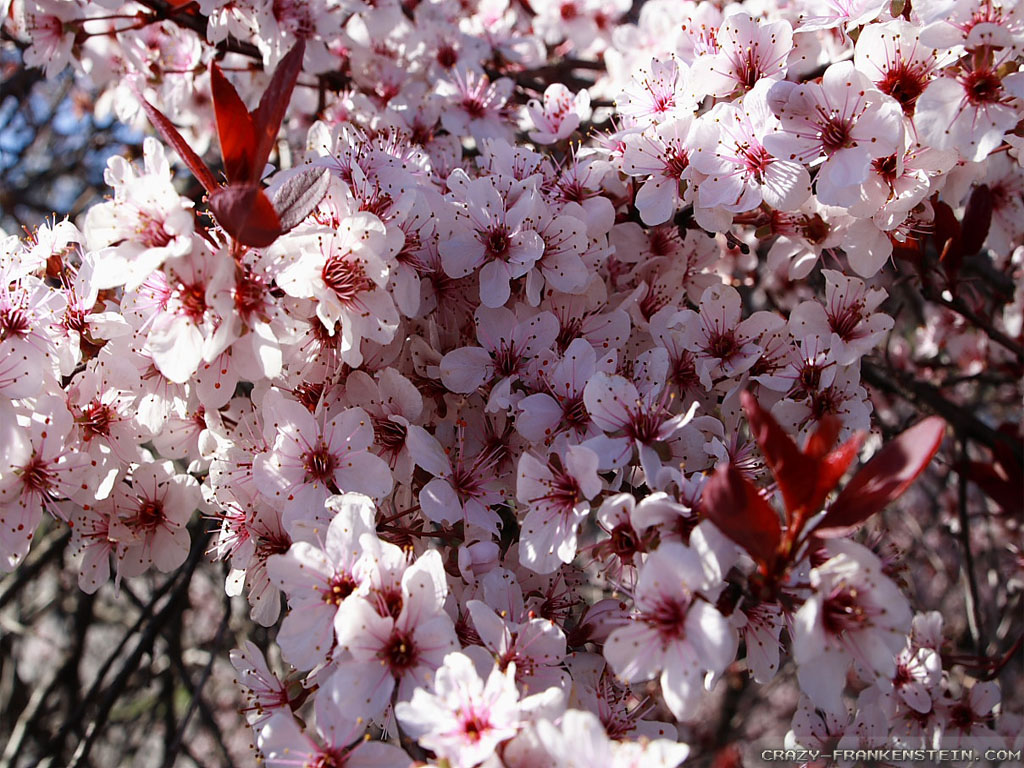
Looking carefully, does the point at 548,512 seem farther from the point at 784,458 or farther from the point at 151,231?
the point at 151,231

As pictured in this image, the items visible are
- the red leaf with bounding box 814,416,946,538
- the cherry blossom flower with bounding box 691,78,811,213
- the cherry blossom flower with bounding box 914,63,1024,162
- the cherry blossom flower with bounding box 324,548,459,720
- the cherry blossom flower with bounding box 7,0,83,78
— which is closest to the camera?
the red leaf with bounding box 814,416,946,538

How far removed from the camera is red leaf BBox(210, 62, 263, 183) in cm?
140

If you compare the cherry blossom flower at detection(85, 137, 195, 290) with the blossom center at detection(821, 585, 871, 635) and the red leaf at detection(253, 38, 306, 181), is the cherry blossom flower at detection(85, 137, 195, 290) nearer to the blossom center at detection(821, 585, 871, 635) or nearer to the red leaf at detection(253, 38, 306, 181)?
the red leaf at detection(253, 38, 306, 181)

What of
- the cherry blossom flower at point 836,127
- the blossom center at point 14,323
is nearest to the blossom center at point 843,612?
the cherry blossom flower at point 836,127

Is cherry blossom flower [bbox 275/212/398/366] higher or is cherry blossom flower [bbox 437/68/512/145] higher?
cherry blossom flower [bbox 437/68/512/145]

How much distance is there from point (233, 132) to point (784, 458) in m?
1.06

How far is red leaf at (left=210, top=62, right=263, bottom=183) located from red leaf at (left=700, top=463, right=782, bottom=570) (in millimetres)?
928

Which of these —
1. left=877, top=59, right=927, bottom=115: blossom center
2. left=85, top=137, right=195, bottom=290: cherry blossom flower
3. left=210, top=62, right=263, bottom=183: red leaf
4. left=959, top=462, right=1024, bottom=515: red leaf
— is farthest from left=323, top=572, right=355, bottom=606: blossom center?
left=959, top=462, right=1024, bottom=515: red leaf

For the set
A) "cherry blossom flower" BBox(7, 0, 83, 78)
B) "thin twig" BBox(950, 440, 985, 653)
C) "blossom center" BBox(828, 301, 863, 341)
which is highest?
"cherry blossom flower" BBox(7, 0, 83, 78)

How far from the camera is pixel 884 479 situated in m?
1.15

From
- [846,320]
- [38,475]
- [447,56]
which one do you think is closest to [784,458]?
[846,320]

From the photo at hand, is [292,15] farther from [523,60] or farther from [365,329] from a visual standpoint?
[365,329]

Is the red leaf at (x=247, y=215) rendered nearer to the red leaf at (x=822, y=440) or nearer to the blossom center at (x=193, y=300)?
the blossom center at (x=193, y=300)

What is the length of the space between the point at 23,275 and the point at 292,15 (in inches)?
42.3
